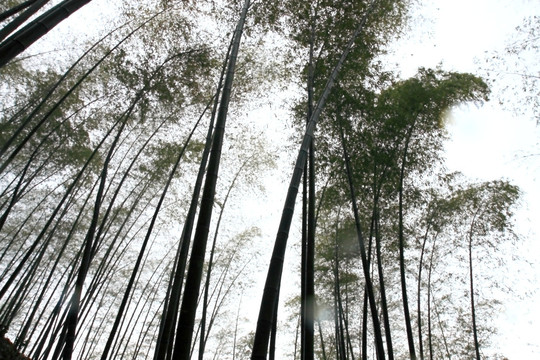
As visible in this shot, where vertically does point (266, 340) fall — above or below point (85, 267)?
below

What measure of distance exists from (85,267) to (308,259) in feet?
8.34

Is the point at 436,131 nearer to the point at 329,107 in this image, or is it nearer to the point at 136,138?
the point at 329,107

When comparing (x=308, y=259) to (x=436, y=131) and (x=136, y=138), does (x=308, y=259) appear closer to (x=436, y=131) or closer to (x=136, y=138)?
(x=436, y=131)

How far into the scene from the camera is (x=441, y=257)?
7.52m

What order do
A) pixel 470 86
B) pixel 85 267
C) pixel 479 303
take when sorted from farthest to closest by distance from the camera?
pixel 479 303 < pixel 470 86 < pixel 85 267

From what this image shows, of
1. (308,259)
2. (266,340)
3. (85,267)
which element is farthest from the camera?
(85,267)

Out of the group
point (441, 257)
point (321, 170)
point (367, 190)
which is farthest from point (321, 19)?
point (441, 257)

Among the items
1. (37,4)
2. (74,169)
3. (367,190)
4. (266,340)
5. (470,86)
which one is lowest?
(266,340)

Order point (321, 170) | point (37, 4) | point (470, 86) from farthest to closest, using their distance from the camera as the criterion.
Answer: point (321, 170)
point (470, 86)
point (37, 4)

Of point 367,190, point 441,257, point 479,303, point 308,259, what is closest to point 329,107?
point 367,190

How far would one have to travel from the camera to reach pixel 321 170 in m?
5.58

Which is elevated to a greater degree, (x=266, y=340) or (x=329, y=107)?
(x=329, y=107)

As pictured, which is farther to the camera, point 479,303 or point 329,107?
point 479,303

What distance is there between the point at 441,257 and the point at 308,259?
18.2 ft
